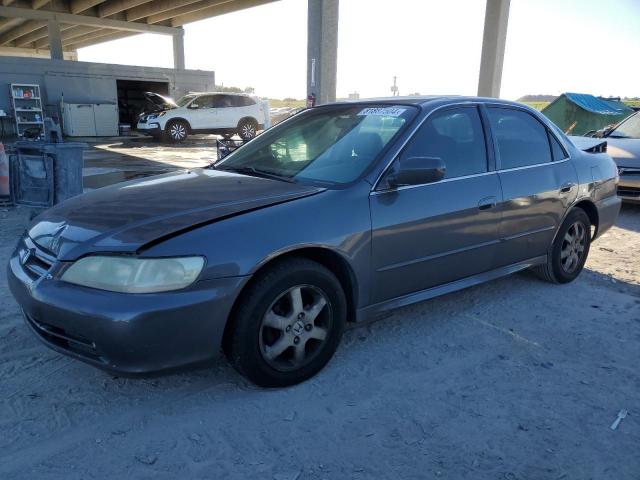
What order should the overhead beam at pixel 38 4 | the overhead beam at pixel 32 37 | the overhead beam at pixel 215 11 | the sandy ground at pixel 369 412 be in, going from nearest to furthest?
1. the sandy ground at pixel 369 412
2. the overhead beam at pixel 215 11
3. the overhead beam at pixel 38 4
4. the overhead beam at pixel 32 37

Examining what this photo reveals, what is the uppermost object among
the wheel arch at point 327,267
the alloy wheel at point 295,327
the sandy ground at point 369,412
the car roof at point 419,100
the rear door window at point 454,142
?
the car roof at point 419,100

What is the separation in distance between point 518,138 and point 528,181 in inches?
14.7

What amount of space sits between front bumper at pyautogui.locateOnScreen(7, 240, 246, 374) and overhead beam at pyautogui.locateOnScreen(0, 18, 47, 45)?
31.9 m

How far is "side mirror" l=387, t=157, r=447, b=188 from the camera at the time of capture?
2.97 m

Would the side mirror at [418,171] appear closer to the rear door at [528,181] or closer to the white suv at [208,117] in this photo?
the rear door at [528,181]

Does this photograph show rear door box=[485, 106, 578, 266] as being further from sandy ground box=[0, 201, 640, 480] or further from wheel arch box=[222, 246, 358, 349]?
wheel arch box=[222, 246, 358, 349]

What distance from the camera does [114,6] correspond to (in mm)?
25328

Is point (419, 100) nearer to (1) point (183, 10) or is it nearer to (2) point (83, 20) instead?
(1) point (183, 10)

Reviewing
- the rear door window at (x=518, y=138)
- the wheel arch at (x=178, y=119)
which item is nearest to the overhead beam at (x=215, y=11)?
the wheel arch at (x=178, y=119)

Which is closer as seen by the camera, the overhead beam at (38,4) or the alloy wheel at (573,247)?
the alloy wheel at (573,247)

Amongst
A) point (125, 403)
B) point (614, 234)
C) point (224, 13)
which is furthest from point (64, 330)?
point (224, 13)

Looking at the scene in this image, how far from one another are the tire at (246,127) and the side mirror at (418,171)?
1838cm

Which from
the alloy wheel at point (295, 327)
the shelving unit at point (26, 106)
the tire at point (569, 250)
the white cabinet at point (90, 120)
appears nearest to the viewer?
the alloy wheel at point (295, 327)

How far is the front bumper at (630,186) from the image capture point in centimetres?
745
